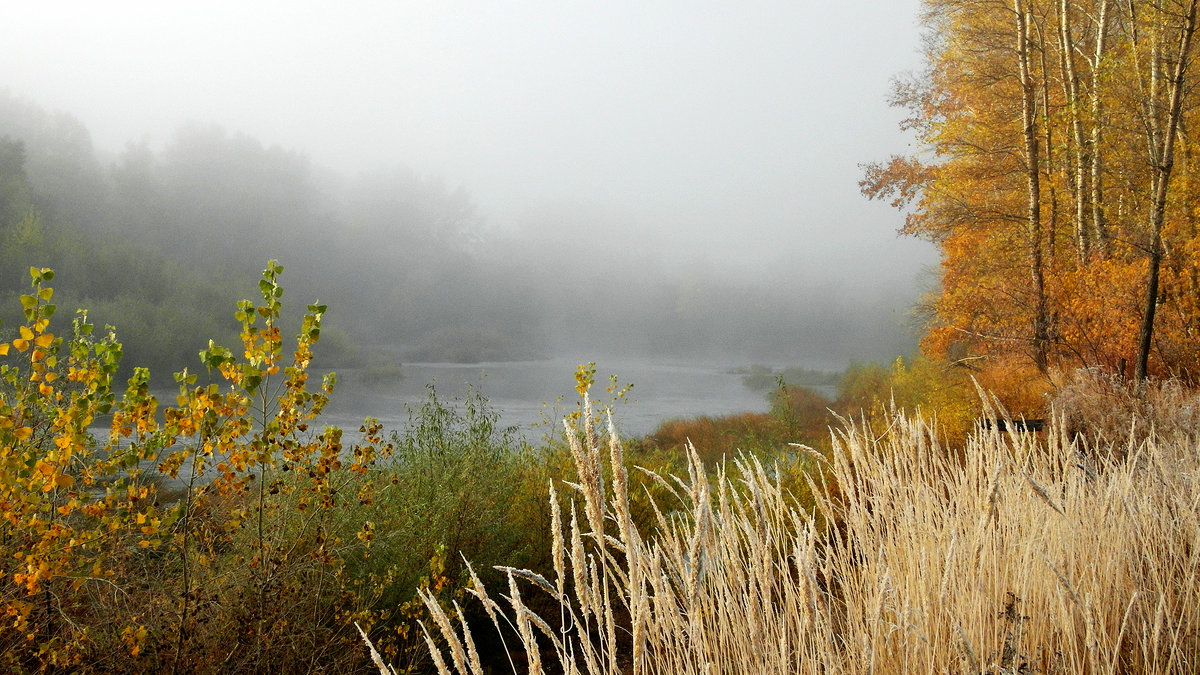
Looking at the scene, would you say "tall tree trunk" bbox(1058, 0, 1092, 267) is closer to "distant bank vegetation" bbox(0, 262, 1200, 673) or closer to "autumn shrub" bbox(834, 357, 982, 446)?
"autumn shrub" bbox(834, 357, 982, 446)

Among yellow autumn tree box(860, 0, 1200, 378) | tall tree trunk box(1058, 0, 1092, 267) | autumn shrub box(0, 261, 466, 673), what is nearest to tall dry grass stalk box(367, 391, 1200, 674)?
autumn shrub box(0, 261, 466, 673)

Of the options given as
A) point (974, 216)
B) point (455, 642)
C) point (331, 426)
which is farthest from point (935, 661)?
point (974, 216)

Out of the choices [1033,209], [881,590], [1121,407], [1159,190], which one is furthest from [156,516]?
[1033,209]

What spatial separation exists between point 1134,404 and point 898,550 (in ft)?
19.4

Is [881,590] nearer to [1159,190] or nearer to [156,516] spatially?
[156,516]

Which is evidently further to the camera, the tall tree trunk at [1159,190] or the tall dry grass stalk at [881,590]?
the tall tree trunk at [1159,190]

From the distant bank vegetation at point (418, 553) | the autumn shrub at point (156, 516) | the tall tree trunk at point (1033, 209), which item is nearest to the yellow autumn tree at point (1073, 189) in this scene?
the tall tree trunk at point (1033, 209)

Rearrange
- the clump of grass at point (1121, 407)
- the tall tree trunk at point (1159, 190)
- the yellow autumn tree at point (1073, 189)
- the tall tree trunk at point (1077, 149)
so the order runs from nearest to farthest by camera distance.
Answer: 1. the clump of grass at point (1121, 407)
2. the tall tree trunk at point (1159, 190)
3. the yellow autumn tree at point (1073, 189)
4. the tall tree trunk at point (1077, 149)

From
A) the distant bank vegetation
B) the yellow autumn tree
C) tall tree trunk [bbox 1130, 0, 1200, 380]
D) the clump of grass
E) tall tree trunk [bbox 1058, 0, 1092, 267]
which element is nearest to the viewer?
the distant bank vegetation

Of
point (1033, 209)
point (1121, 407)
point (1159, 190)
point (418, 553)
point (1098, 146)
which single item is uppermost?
point (1098, 146)

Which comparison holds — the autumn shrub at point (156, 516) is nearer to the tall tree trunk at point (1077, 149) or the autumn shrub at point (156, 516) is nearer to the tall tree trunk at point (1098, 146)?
the tall tree trunk at point (1098, 146)

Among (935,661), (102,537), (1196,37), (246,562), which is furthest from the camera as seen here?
(1196,37)

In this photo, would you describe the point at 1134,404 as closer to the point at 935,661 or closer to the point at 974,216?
the point at 974,216

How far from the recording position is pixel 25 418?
267cm
